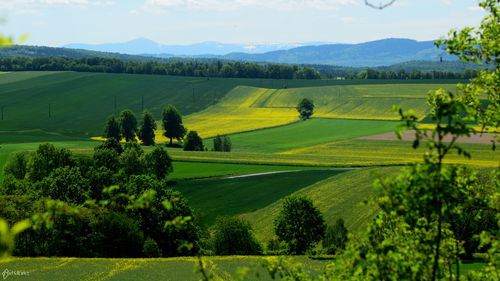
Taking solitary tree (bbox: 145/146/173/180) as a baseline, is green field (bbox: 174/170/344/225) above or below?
below

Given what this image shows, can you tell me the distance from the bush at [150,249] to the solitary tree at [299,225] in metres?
12.4

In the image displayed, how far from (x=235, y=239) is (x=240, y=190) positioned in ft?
59.6

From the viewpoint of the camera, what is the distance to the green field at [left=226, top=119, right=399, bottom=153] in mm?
103812

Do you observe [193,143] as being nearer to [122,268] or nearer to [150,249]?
[150,249]

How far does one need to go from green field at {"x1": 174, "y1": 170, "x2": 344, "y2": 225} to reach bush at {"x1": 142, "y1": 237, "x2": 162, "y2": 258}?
1191 centimetres

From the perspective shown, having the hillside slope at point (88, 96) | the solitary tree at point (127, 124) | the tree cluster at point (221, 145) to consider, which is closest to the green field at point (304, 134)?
the tree cluster at point (221, 145)

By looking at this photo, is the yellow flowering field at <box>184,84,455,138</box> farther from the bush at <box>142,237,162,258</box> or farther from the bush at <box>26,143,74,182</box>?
the bush at <box>142,237,162,258</box>

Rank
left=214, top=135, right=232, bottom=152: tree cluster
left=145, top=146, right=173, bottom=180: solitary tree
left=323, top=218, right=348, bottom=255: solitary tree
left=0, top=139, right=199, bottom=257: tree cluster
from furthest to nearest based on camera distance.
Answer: left=214, top=135, right=232, bottom=152: tree cluster → left=145, top=146, right=173, bottom=180: solitary tree → left=323, top=218, right=348, bottom=255: solitary tree → left=0, top=139, right=199, bottom=257: tree cluster

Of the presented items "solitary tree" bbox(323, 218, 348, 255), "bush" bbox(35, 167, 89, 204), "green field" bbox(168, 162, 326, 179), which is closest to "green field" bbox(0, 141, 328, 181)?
"green field" bbox(168, 162, 326, 179)

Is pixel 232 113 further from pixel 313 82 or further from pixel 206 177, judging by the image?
pixel 206 177

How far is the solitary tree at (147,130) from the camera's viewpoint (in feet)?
367

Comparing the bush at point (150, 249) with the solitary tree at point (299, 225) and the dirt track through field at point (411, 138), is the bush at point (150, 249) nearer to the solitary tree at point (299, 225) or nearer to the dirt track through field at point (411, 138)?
the solitary tree at point (299, 225)

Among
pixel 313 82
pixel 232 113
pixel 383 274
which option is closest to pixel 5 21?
pixel 383 274

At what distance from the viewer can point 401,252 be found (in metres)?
8.61
